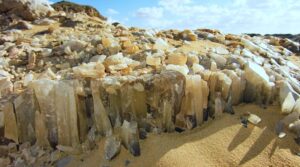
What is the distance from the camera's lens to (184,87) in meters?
4.35

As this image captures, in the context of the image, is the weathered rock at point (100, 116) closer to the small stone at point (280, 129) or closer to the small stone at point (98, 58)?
the small stone at point (98, 58)

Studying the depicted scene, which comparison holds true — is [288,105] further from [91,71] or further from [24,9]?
[24,9]

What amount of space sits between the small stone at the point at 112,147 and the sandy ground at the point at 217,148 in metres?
0.05

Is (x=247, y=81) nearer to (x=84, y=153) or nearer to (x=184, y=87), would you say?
(x=184, y=87)

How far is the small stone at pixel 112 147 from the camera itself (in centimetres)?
410

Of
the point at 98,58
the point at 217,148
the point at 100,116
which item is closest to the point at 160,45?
the point at 98,58

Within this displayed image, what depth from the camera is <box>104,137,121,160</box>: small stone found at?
13.4 ft

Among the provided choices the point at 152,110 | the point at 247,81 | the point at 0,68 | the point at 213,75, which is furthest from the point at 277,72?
the point at 0,68

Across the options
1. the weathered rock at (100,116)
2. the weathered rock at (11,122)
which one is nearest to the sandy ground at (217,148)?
the weathered rock at (100,116)

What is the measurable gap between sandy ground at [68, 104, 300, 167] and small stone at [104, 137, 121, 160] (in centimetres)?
5

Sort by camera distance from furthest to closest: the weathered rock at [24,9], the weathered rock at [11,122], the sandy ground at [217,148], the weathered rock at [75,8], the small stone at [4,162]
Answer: the weathered rock at [75,8] → the weathered rock at [24,9] → the weathered rock at [11,122] → the small stone at [4,162] → the sandy ground at [217,148]

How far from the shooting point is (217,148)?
398 centimetres

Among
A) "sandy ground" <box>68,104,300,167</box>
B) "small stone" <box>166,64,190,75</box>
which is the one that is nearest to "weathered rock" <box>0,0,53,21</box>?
"small stone" <box>166,64,190,75</box>

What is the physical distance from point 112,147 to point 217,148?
3.47ft
